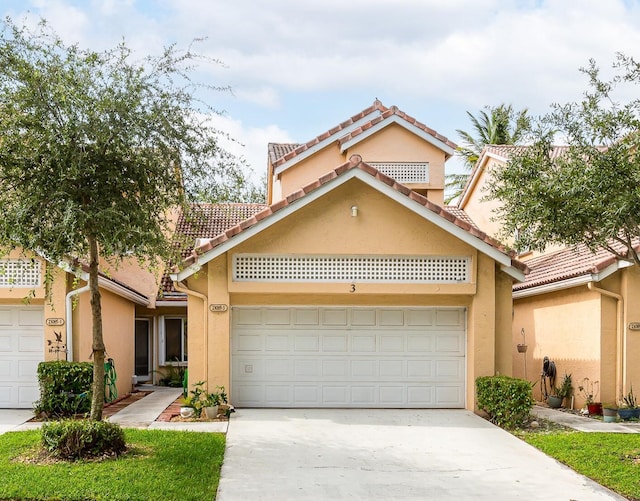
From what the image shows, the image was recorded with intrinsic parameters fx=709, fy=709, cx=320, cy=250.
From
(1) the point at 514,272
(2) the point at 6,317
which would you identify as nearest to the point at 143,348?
(2) the point at 6,317

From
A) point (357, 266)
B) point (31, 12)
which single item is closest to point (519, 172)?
point (357, 266)

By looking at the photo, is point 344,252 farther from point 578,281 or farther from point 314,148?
point 314,148

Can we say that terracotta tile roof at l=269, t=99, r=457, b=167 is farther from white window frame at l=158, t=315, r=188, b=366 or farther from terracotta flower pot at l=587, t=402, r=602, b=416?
terracotta flower pot at l=587, t=402, r=602, b=416

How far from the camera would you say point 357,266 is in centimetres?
1409

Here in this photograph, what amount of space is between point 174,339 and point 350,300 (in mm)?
9158

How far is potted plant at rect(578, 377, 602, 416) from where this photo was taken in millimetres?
14430

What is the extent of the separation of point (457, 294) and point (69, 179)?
7.96 m

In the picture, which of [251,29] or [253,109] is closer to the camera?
[251,29]

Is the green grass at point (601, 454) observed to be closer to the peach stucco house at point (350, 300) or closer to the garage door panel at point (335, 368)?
the peach stucco house at point (350, 300)

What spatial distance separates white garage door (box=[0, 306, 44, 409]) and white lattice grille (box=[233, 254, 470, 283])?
4.50 meters

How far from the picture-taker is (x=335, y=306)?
14.8 m

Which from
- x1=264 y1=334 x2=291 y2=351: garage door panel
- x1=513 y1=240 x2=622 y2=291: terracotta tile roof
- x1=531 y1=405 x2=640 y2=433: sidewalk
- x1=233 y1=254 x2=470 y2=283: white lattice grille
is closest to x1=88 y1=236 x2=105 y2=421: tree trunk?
x1=233 y1=254 x2=470 y2=283: white lattice grille

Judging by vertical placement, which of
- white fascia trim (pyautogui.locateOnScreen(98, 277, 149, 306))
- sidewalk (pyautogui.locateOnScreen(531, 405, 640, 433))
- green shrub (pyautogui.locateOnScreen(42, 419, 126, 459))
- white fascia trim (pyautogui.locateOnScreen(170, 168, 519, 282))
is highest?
white fascia trim (pyautogui.locateOnScreen(170, 168, 519, 282))

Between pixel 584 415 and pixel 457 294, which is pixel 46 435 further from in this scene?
pixel 584 415
